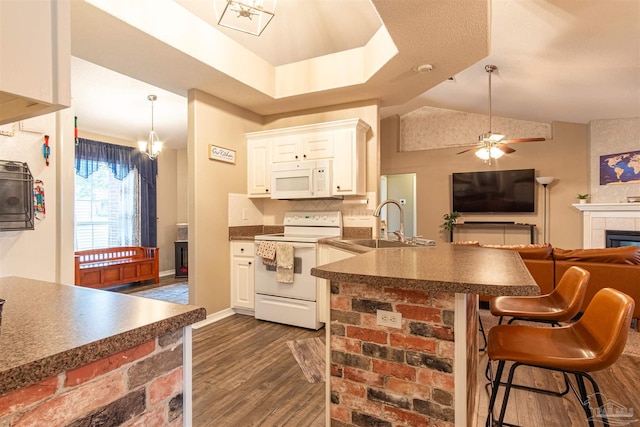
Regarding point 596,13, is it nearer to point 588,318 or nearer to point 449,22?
point 449,22

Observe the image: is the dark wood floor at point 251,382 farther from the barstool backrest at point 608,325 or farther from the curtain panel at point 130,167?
the curtain panel at point 130,167

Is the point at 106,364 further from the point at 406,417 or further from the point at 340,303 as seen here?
the point at 406,417

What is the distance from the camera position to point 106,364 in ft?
2.46

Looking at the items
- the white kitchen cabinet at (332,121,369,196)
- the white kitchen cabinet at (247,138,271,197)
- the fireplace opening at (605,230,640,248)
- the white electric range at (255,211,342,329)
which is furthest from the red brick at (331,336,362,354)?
the fireplace opening at (605,230,640,248)

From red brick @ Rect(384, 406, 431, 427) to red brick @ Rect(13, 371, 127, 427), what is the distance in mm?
1068

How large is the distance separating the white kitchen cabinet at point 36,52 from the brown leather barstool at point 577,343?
1642 millimetres

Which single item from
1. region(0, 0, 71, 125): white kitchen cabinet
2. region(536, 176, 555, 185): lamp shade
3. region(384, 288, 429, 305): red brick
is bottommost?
region(384, 288, 429, 305): red brick

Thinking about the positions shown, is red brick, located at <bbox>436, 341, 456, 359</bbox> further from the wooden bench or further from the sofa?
the wooden bench

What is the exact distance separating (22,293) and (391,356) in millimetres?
1326

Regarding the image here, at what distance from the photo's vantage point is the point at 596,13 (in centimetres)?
269

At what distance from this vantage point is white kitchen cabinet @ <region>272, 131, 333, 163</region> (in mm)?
3801

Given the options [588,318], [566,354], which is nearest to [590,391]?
[588,318]

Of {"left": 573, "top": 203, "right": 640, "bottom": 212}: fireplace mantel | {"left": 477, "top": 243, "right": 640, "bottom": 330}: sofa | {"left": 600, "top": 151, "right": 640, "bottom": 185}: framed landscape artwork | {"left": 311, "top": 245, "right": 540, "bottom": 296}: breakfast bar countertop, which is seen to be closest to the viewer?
{"left": 311, "top": 245, "right": 540, "bottom": 296}: breakfast bar countertop

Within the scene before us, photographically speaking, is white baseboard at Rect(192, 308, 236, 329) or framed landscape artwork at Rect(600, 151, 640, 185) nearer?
white baseboard at Rect(192, 308, 236, 329)
